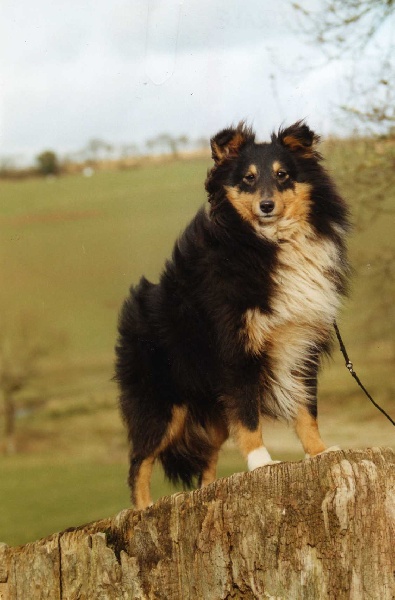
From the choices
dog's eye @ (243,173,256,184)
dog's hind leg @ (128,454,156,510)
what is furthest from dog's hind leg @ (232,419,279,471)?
dog's eye @ (243,173,256,184)

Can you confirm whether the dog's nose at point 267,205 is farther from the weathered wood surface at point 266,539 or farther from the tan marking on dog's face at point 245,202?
the weathered wood surface at point 266,539

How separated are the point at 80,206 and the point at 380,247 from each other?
745cm

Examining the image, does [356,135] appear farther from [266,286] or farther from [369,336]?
[369,336]

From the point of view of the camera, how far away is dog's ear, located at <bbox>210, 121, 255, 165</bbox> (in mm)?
4604

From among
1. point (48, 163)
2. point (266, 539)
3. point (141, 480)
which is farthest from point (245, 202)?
point (48, 163)

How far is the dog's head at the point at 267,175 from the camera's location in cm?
448

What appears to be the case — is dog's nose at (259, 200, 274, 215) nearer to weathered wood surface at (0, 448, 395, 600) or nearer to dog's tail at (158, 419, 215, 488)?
dog's tail at (158, 419, 215, 488)

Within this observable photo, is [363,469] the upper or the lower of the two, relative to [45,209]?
lower

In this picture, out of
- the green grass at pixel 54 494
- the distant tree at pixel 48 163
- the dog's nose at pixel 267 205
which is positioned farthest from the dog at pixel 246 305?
the distant tree at pixel 48 163

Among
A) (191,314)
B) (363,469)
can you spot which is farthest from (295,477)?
(191,314)

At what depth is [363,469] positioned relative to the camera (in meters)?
3.09

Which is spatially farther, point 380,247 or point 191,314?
point 380,247

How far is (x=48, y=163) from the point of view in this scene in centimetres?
1475

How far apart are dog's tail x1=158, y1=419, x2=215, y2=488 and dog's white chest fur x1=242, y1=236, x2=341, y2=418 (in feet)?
2.22
